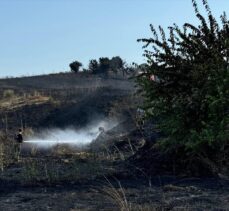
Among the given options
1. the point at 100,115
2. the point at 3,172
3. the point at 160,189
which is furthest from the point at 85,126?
the point at 160,189

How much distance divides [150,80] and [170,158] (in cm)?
169

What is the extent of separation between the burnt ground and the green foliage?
966 mm

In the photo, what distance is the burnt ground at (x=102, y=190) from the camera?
961 centimetres

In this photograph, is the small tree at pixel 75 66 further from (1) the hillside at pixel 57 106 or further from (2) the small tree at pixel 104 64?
(1) the hillside at pixel 57 106

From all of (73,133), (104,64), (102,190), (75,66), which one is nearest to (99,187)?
(102,190)

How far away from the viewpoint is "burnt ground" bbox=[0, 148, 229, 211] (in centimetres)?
961

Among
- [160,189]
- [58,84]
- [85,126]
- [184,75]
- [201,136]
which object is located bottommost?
[160,189]

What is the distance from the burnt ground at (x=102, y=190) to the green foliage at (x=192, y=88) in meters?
0.97

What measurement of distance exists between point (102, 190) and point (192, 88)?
337 centimetres

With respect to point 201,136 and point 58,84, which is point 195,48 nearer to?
point 201,136

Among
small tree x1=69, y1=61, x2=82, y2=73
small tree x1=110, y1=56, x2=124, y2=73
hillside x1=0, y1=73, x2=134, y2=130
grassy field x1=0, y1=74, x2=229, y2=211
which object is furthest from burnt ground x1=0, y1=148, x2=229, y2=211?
small tree x1=69, y1=61, x2=82, y2=73

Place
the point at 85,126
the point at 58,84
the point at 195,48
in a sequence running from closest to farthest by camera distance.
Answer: the point at 195,48 < the point at 85,126 < the point at 58,84

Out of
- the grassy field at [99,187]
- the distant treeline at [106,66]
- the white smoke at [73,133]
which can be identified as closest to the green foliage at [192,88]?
the grassy field at [99,187]

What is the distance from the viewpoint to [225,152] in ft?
42.9
